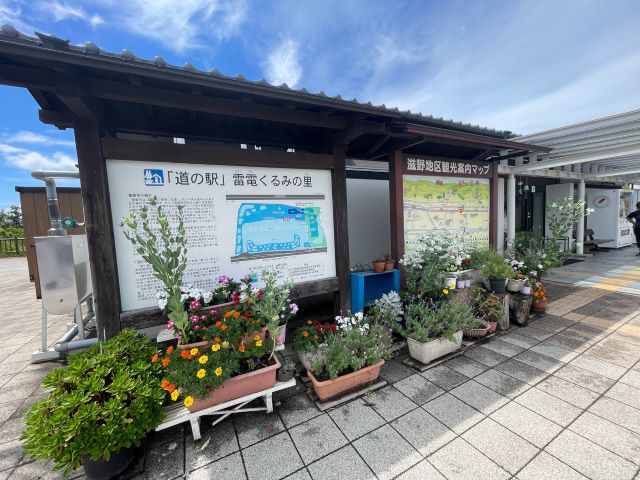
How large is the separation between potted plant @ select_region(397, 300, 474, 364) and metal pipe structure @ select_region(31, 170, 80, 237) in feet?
15.4

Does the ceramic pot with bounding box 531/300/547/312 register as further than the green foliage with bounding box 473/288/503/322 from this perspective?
Yes

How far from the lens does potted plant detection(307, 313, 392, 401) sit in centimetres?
234

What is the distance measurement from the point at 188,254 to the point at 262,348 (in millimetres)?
1275

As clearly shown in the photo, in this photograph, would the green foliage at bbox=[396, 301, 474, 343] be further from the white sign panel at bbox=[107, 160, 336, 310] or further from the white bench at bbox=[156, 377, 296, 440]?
the white bench at bbox=[156, 377, 296, 440]

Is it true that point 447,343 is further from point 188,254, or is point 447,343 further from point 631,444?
point 188,254

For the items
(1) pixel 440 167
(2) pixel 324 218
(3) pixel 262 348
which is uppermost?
(1) pixel 440 167

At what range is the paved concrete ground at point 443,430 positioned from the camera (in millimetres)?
1701

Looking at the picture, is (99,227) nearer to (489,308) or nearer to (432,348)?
(432,348)

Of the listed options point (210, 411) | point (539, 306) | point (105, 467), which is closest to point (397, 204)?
point (539, 306)

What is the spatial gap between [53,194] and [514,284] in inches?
273

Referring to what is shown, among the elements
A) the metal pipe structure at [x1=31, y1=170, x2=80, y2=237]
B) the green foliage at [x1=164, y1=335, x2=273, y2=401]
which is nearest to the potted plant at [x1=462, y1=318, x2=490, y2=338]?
the green foliage at [x1=164, y1=335, x2=273, y2=401]

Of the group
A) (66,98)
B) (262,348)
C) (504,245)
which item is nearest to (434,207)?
(262,348)

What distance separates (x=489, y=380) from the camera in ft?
8.47

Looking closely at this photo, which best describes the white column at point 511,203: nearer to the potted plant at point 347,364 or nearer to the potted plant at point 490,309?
the potted plant at point 490,309
